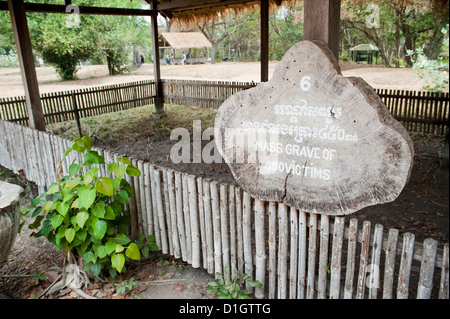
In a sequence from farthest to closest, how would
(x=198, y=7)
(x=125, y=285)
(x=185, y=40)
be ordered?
(x=185, y=40), (x=198, y=7), (x=125, y=285)

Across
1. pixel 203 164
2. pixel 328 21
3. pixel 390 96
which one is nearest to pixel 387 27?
pixel 390 96

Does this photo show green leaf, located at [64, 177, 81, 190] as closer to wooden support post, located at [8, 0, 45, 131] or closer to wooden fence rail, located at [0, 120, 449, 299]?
wooden fence rail, located at [0, 120, 449, 299]

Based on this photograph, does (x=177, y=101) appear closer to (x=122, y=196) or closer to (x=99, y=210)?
(x=122, y=196)

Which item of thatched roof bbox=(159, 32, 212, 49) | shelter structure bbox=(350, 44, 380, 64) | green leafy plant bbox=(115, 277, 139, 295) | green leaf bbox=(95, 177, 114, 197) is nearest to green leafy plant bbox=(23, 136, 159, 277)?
green leaf bbox=(95, 177, 114, 197)

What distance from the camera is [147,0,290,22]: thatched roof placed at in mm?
9953

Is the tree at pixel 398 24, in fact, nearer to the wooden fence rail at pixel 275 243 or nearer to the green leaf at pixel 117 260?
the wooden fence rail at pixel 275 243

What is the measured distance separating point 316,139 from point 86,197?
199 cm

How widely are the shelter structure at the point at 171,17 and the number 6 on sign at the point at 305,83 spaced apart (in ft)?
1.10

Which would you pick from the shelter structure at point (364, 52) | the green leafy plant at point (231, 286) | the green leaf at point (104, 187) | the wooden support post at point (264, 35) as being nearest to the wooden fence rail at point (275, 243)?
the green leafy plant at point (231, 286)

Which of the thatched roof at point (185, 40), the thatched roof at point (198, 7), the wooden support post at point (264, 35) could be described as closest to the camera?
the wooden support post at point (264, 35)

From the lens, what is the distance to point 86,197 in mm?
3182

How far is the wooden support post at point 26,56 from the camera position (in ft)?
21.0

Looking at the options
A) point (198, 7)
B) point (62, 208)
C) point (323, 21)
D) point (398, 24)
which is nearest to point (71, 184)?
point (62, 208)

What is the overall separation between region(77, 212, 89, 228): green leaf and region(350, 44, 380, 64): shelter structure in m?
28.6
